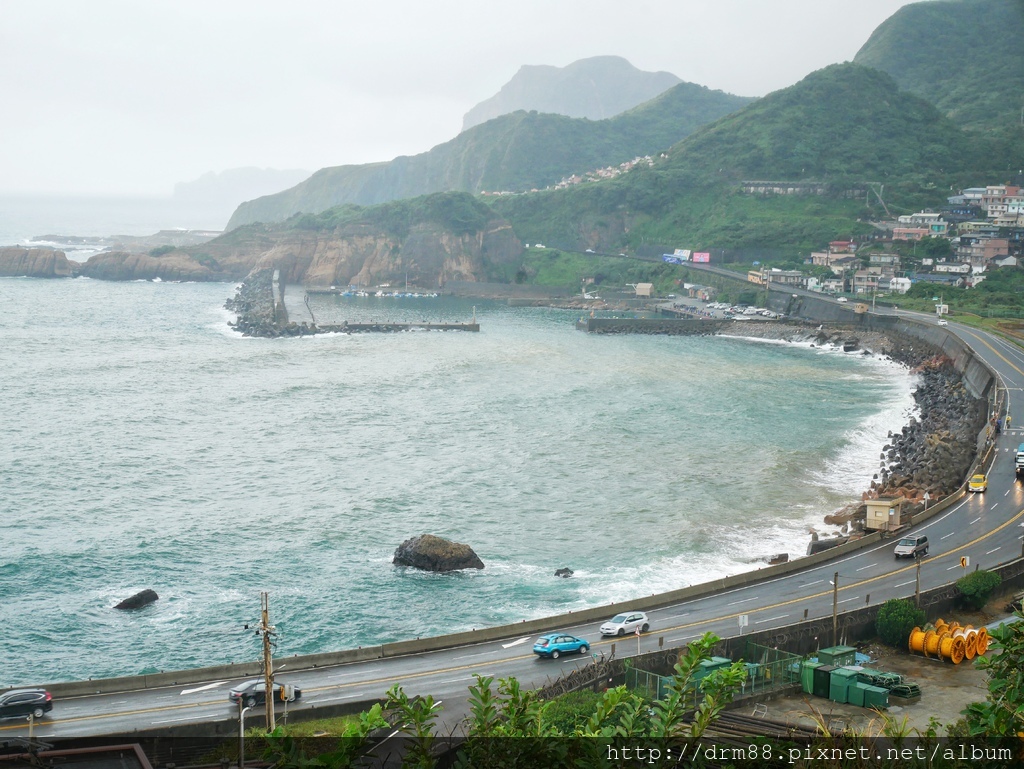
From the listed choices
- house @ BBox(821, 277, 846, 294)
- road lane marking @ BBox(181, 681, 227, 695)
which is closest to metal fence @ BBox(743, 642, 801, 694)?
road lane marking @ BBox(181, 681, 227, 695)

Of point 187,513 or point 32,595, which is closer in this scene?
point 32,595

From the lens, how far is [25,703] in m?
25.9

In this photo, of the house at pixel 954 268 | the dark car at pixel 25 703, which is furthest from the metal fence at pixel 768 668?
the house at pixel 954 268

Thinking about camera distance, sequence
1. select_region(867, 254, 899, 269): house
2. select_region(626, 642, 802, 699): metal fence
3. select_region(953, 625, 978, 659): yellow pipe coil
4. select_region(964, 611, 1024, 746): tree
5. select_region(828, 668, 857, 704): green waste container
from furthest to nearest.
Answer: select_region(867, 254, 899, 269): house
select_region(953, 625, 978, 659): yellow pipe coil
select_region(828, 668, 857, 704): green waste container
select_region(626, 642, 802, 699): metal fence
select_region(964, 611, 1024, 746): tree

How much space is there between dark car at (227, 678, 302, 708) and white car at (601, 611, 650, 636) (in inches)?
374

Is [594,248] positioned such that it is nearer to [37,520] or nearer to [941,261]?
[941,261]

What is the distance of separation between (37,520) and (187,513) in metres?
6.45

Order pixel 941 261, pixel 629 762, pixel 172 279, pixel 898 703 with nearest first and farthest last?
pixel 629 762 → pixel 898 703 → pixel 941 261 → pixel 172 279

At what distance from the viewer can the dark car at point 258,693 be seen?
26.4 metres

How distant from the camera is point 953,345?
88375 mm

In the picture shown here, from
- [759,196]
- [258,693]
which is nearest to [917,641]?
[258,693]

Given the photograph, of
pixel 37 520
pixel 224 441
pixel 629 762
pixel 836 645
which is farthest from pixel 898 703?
pixel 224 441

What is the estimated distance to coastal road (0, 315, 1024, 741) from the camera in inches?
1035

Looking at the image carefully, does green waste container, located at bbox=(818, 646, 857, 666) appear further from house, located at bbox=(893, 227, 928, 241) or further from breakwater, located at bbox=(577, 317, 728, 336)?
house, located at bbox=(893, 227, 928, 241)
